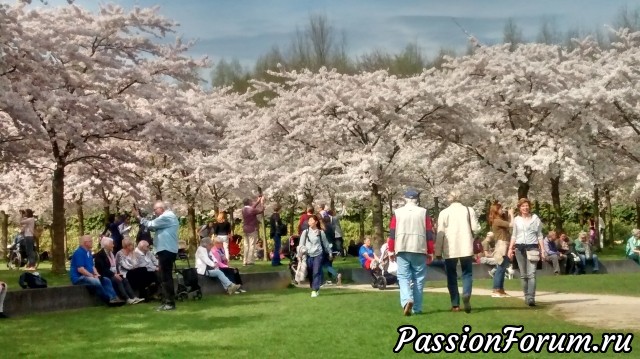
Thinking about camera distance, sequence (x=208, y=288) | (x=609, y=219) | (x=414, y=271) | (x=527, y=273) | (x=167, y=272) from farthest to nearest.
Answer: (x=609, y=219) → (x=208, y=288) → (x=167, y=272) → (x=527, y=273) → (x=414, y=271)

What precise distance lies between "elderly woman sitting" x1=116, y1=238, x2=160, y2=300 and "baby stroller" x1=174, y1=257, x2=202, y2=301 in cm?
45

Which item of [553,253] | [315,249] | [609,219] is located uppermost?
[609,219]

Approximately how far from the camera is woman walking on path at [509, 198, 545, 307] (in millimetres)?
13586

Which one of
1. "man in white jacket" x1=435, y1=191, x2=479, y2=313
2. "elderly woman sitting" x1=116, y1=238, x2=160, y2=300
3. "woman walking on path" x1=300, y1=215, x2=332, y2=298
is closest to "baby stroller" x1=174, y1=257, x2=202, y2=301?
"elderly woman sitting" x1=116, y1=238, x2=160, y2=300

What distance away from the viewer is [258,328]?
434 inches

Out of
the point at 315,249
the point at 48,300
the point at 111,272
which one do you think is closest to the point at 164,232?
the point at 111,272

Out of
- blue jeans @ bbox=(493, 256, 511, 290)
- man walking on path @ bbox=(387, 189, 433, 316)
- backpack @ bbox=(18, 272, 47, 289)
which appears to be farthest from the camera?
blue jeans @ bbox=(493, 256, 511, 290)

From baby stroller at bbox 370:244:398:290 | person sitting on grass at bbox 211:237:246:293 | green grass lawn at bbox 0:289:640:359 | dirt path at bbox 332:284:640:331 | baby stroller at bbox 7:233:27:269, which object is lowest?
dirt path at bbox 332:284:640:331

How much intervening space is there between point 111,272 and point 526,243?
7.41m

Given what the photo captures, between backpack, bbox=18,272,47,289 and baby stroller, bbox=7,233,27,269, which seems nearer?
backpack, bbox=18,272,47,289

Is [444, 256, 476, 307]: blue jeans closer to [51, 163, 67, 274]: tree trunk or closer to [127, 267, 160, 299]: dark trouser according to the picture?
[127, 267, 160, 299]: dark trouser

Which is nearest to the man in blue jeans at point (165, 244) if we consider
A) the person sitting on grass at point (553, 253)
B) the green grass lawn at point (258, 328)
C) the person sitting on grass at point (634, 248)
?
the green grass lawn at point (258, 328)

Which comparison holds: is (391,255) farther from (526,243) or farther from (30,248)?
(30,248)

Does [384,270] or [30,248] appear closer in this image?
[384,270]
